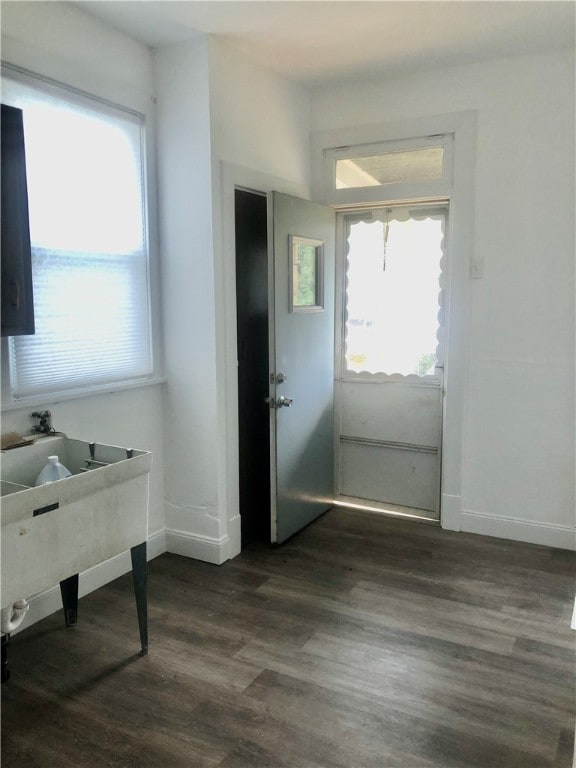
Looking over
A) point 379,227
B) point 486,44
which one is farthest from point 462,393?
point 486,44

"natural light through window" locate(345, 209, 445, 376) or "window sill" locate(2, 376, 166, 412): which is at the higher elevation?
"natural light through window" locate(345, 209, 445, 376)

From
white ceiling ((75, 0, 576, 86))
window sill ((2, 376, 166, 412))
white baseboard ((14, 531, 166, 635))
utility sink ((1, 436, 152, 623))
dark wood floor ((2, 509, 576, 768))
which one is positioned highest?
white ceiling ((75, 0, 576, 86))

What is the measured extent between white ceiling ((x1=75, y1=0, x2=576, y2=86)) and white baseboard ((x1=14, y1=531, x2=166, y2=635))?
8.22 ft

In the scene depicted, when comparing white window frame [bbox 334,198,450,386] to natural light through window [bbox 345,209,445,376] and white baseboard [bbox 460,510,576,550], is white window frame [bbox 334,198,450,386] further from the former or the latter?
white baseboard [bbox 460,510,576,550]

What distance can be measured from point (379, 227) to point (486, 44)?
1.18 m

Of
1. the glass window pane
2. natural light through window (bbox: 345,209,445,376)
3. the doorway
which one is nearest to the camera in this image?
the doorway

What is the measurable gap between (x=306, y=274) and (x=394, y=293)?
66 cm

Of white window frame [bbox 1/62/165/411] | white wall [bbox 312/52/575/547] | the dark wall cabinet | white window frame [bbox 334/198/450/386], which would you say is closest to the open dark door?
white window frame [bbox 334/198/450/386]

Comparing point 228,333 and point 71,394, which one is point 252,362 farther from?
point 71,394

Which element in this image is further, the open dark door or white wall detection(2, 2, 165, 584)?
the open dark door

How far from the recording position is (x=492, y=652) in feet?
8.02

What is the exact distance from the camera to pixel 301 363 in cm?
356

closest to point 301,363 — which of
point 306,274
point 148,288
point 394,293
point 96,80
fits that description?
point 306,274

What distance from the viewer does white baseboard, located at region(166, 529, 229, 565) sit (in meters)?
3.23
